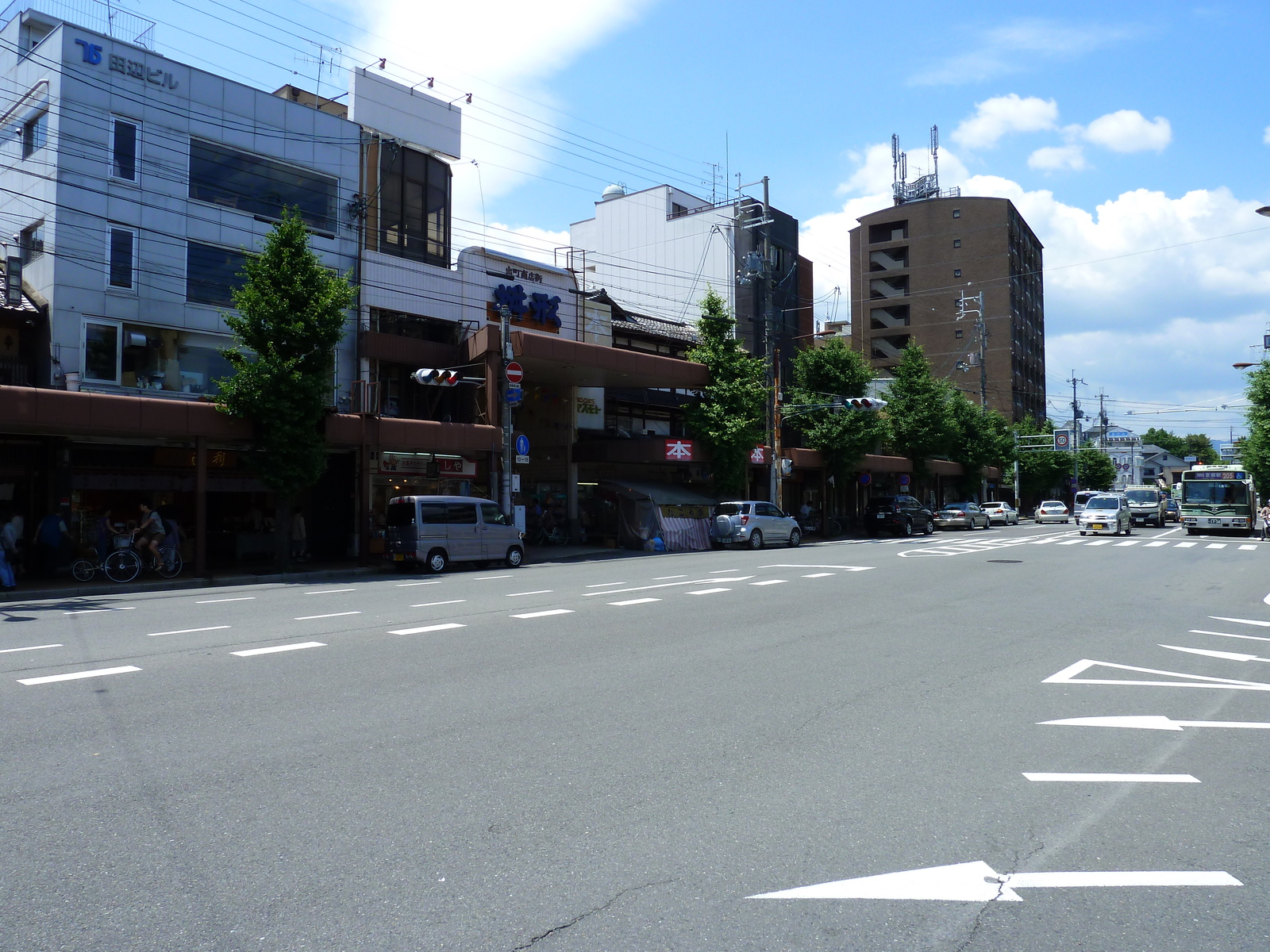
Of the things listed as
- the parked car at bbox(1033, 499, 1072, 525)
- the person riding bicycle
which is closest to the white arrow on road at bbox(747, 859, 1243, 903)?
the person riding bicycle

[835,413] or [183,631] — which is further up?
[835,413]

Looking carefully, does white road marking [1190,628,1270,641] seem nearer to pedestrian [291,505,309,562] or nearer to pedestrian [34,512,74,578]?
pedestrian [291,505,309,562]

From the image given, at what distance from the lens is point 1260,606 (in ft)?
48.6

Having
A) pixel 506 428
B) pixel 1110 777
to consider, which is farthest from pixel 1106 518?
pixel 1110 777

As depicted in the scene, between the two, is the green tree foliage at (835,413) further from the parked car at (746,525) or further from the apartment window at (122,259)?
the apartment window at (122,259)

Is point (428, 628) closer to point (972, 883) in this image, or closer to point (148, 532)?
point (972, 883)

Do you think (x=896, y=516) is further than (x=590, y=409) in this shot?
Yes

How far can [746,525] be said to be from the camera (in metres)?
31.7

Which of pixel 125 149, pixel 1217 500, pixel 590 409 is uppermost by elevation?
pixel 125 149

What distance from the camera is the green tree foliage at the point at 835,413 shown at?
139 ft

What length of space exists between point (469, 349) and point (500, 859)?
26204 mm

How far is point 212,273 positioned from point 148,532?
26.1 feet

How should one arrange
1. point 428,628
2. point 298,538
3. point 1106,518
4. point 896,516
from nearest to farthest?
point 428,628
point 298,538
point 1106,518
point 896,516

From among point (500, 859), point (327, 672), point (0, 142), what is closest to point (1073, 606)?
point (327, 672)
